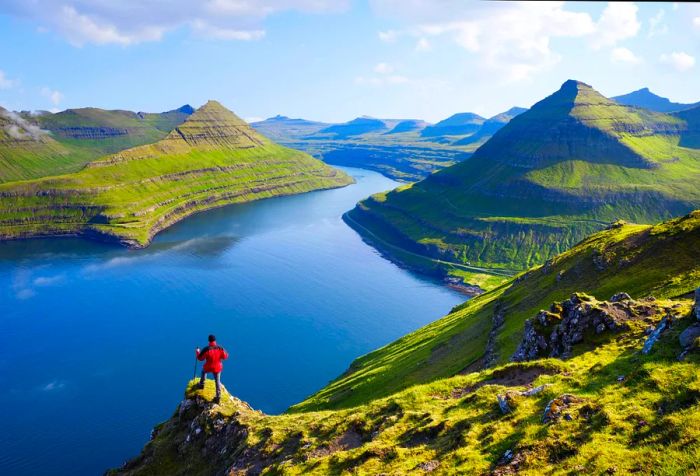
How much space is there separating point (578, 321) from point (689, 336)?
1581 cm

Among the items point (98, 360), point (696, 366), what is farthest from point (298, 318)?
point (696, 366)

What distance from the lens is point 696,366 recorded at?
91.7ft

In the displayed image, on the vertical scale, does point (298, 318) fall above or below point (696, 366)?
below

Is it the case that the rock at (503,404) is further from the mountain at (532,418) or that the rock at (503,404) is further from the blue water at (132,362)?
the blue water at (132,362)

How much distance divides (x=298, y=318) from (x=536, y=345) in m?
142

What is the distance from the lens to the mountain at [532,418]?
24.2 m

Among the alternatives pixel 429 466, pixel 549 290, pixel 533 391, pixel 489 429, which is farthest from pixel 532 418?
pixel 549 290

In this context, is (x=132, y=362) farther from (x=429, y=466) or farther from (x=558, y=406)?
(x=558, y=406)

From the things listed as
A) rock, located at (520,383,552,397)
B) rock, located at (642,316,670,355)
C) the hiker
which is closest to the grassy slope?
rock, located at (642,316,670,355)

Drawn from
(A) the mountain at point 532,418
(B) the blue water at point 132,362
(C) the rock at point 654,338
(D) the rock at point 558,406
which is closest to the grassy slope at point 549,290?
(A) the mountain at point 532,418

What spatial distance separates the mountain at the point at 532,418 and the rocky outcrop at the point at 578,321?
0.47ft

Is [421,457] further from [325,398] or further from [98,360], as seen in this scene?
[98,360]

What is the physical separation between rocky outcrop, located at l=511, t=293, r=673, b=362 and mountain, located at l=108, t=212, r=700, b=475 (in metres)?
0.14

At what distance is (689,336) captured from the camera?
30.6 meters
